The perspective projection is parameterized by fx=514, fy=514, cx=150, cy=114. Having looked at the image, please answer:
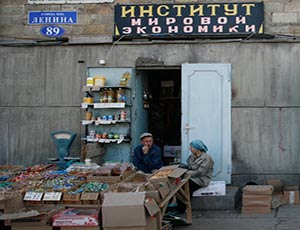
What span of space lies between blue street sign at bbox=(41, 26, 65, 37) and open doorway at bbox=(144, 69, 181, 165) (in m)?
2.80

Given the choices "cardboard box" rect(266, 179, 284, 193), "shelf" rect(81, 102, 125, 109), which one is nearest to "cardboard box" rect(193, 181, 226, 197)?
"cardboard box" rect(266, 179, 284, 193)

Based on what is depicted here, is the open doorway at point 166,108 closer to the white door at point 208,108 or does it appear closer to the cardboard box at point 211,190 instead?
the white door at point 208,108

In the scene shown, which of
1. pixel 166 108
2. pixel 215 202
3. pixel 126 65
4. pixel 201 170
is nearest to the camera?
pixel 201 170

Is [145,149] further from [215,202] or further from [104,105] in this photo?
[215,202]

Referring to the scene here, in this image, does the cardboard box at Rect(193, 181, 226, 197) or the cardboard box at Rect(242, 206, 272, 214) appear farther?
the cardboard box at Rect(193, 181, 226, 197)

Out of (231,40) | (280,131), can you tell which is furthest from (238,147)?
(231,40)

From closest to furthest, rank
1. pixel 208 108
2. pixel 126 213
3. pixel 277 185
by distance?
pixel 126 213, pixel 277 185, pixel 208 108

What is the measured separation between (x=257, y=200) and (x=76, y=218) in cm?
377

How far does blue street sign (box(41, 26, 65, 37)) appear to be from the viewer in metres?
10.0

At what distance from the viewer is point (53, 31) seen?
1005 centimetres

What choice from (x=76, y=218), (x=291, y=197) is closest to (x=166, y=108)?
(x=291, y=197)

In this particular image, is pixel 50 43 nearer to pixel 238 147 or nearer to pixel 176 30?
pixel 176 30

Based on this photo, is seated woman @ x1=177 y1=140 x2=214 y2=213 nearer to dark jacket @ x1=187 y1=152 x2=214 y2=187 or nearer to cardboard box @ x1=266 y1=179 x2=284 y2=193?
dark jacket @ x1=187 y1=152 x2=214 y2=187

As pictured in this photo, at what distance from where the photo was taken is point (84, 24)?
10008mm
